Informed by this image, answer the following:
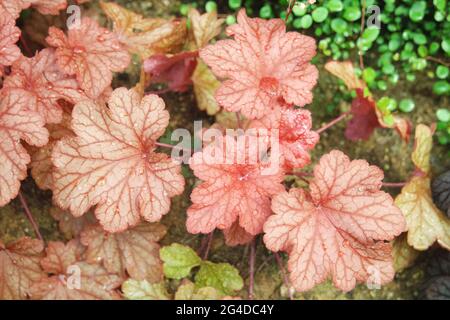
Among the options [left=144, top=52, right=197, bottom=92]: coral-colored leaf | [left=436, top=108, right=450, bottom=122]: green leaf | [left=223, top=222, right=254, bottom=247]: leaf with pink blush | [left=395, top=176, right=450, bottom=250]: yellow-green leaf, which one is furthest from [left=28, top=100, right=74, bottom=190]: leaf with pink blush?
[left=436, top=108, right=450, bottom=122]: green leaf

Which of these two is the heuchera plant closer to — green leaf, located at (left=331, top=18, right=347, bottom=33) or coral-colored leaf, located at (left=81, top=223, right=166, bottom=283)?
coral-colored leaf, located at (left=81, top=223, right=166, bottom=283)

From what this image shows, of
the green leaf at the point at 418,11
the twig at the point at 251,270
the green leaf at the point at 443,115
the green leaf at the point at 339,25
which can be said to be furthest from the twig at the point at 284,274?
the green leaf at the point at 418,11

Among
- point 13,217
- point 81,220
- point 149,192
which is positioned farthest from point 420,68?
point 13,217

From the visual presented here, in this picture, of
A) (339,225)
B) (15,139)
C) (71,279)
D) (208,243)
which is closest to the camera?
(15,139)

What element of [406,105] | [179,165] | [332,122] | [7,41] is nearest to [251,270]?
[179,165]

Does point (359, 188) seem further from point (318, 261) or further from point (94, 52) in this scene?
point (94, 52)

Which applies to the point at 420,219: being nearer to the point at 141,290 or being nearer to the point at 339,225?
the point at 339,225
